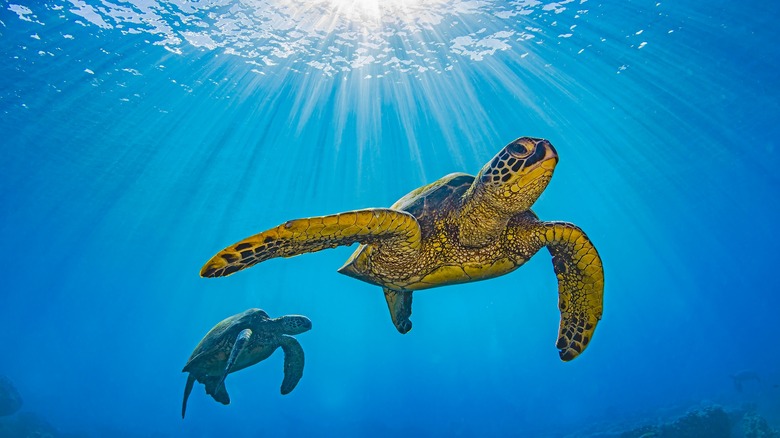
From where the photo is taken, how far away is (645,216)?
1695 inches

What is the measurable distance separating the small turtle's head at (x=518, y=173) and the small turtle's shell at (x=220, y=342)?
18.6ft

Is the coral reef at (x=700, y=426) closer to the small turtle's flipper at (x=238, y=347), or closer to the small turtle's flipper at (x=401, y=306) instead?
the small turtle's flipper at (x=401, y=306)

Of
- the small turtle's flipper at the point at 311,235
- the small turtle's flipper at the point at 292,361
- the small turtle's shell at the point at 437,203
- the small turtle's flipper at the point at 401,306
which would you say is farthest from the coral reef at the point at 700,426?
the small turtle's flipper at the point at 311,235

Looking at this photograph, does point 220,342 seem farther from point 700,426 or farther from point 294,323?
point 700,426

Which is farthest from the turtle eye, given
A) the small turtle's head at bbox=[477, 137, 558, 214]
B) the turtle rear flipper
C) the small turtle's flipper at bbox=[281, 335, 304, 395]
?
the turtle rear flipper

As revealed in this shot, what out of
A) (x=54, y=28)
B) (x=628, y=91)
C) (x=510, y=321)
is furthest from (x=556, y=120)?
(x=510, y=321)

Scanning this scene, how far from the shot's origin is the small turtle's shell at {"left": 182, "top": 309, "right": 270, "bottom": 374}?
22.6 feet

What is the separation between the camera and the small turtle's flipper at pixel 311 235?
2.51 meters

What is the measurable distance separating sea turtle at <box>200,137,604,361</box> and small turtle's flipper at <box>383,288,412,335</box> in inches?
37.1

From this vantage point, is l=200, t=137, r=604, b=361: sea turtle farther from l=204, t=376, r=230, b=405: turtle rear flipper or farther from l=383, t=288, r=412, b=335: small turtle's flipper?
l=204, t=376, r=230, b=405: turtle rear flipper

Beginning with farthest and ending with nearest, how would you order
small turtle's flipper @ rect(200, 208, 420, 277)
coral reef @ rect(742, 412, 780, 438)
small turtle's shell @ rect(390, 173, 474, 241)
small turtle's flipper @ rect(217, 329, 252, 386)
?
coral reef @ rect(742, 412, 780, 438) → small turtle's flipper @ rect(217, 329, 252, 386) → small turtle's shell @ rect(390, 173, 474, 241) → small turtle's flipper @ rect(200, 208, 420, 277)

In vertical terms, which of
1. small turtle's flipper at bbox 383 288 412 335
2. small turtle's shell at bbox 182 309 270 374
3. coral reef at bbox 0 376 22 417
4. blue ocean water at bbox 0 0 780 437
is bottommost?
small turtle's flipper at bbox 383 288 412 335

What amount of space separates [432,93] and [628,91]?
10378 mm

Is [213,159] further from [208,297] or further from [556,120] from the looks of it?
[208,297]
